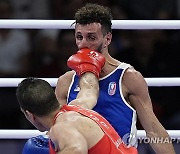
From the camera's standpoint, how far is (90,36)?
8.86 feet

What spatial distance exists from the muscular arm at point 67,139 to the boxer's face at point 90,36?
562 mm

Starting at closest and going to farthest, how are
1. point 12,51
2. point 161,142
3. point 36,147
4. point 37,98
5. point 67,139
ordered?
point 67,139, point 37,98, point 36,147, point 161,142, point 12,51

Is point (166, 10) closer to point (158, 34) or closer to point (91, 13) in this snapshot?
point (158, 34)

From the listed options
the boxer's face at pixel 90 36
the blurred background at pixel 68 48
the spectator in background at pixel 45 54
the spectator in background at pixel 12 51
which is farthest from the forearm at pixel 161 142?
the spectator in background at pixel 12 51

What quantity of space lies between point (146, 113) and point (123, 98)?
0.12 metres

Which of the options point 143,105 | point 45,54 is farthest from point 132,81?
point 45,54

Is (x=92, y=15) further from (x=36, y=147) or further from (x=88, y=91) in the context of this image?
(x=36, y=147)

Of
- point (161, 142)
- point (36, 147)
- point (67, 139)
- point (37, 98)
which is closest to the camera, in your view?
point (67, 139)

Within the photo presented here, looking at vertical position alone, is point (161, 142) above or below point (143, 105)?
below

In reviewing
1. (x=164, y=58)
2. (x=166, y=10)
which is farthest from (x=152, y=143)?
(x=166, y=10)

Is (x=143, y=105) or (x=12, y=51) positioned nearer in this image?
(x=143, y=105)

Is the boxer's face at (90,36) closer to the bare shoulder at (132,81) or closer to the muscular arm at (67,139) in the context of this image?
the bare shoulder at (132,81)

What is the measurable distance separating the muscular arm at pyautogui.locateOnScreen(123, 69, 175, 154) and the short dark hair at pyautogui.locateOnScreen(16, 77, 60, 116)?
504mm

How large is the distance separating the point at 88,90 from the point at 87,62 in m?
0.11
